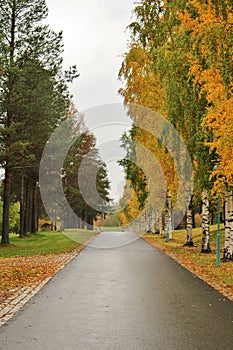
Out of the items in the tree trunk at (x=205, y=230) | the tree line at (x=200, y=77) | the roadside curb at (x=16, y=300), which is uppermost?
the tree line at (x=200, y=77)

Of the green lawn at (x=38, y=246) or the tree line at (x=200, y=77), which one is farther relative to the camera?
the green lawn at (x=38, y=246)

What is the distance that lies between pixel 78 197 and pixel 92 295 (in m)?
57.9

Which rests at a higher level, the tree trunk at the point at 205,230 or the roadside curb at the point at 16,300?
the tree trunk at the point at 205,230

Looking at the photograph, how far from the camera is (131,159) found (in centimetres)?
3319

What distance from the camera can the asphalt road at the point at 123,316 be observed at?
7.05 metres

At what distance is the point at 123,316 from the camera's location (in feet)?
29.4

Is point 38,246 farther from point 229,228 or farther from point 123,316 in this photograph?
point 123,316

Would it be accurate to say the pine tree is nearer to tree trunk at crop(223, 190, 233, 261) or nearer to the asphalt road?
tree trunk at crop(223, 190, 233, 261)

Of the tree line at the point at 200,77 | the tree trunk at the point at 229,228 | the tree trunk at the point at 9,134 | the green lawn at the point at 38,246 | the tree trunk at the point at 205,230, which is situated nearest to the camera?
the tree line at the point at 200,77

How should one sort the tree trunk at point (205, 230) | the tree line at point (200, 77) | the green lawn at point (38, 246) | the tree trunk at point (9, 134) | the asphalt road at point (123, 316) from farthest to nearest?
the tree trunk at point (9, 134)
the green lawn at point (38, 246)
the tree trunk at point (205, 230)
the tree line at point (200, 77)
the asphalt road at point (123, 316)

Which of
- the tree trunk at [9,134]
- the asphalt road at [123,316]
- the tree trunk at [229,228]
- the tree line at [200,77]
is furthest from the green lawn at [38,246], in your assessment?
the asphalt road at [123,316]

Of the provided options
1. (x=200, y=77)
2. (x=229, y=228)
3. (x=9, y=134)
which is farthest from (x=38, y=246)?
(x=200, y=77)

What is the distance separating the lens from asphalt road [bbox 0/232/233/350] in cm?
705

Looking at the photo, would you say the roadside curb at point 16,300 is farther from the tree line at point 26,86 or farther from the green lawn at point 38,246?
the tree line at point 26,86
